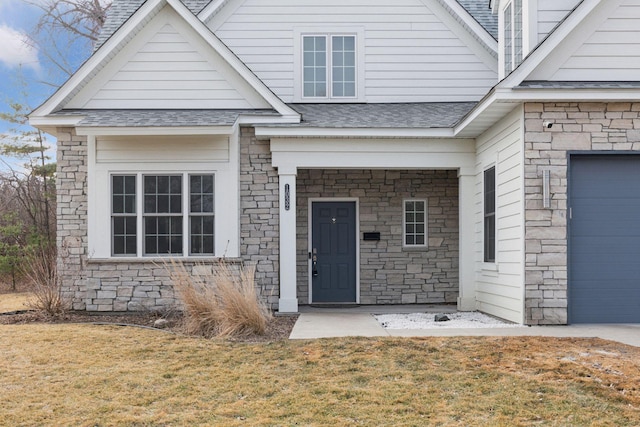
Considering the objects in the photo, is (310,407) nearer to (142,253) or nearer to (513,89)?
(513,89)

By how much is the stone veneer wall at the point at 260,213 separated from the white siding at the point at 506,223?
3.66 meters

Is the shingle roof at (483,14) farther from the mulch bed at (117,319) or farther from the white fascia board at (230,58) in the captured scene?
the mulch bed at (117,319)

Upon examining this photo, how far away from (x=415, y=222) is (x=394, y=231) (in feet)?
1.61

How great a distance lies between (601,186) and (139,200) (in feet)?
24.6

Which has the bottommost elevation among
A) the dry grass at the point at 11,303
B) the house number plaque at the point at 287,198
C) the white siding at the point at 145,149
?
the dry grass at the point at 11,303

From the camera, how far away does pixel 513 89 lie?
8.62 metres

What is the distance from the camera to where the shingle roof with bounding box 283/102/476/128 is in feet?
35.9

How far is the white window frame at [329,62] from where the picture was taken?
12.7 m

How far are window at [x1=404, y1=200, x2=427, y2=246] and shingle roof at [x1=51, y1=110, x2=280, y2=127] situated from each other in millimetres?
3614

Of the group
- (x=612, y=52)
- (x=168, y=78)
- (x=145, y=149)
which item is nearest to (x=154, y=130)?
(x=145, y=149)

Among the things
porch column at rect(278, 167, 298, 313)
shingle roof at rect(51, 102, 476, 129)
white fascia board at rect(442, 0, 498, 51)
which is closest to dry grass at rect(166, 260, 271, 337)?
porch column at rect(278, 167, 298, 313)

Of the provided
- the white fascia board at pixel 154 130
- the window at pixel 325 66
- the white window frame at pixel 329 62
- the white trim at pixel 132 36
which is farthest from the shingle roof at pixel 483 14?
the white fascia board at pixel 154 130

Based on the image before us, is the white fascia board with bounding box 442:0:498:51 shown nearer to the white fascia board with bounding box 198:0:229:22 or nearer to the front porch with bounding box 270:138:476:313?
the front porch with bounding box 270:138:476:313

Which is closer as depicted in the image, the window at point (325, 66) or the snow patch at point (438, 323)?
the snow patch at point (438, 323)
